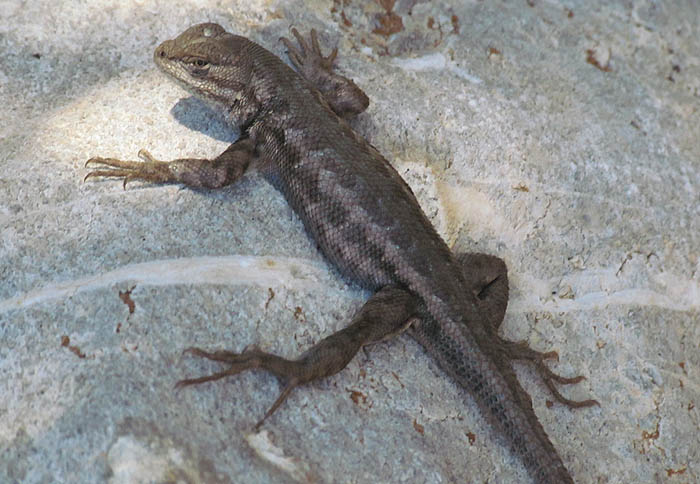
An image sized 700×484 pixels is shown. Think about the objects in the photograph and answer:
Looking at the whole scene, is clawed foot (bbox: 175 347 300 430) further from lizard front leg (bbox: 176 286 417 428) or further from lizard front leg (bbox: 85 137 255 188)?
lizard front leg (bbox: 85 137 255 188)

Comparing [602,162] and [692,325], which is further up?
[602,162]

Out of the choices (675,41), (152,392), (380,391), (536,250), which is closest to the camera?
(152,392)

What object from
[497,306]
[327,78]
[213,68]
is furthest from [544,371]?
[213,68]

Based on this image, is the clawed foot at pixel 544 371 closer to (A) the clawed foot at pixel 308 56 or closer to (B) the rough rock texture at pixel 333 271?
(B) the rough rock texture at pixel 333 271

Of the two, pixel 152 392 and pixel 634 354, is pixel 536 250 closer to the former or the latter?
pixel 634 354

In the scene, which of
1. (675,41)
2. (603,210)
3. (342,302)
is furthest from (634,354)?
(675,41)

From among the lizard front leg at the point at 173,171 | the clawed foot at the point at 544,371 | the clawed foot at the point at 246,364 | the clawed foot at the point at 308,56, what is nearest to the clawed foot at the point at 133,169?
the lizard front leg at the point at 173,171

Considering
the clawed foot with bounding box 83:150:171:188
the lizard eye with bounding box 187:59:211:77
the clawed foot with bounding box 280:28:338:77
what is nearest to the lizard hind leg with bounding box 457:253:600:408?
the clawed foot with bounding box 280:28:338:77
